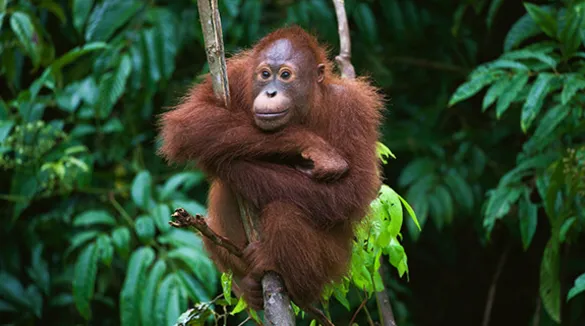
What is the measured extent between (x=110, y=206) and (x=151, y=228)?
1.09m

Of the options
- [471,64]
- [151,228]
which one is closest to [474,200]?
[471,64]

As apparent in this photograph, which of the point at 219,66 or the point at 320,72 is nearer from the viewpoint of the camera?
the point at 219,66

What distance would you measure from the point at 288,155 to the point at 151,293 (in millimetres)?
1435

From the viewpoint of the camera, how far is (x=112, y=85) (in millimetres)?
4672

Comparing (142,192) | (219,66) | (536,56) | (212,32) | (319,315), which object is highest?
(212,32)

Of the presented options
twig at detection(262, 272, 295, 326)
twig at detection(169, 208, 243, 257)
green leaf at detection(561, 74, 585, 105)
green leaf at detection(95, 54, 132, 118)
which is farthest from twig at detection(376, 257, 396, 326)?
green leaf at detection(95, 54, 132, 118)

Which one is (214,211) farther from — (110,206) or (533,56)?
(110,206)

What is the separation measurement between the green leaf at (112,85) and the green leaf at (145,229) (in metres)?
0.72

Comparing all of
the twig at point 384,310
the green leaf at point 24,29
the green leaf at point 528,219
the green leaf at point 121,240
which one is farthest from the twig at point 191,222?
the green leaf at point 24,29

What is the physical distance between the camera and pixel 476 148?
517 centimetres

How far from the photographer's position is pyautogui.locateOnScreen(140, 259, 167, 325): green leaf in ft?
13.0

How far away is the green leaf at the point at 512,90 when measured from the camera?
3.73 metres

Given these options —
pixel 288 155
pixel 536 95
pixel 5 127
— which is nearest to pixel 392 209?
pixel 288 155

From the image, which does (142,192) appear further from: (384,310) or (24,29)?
(384,310)
